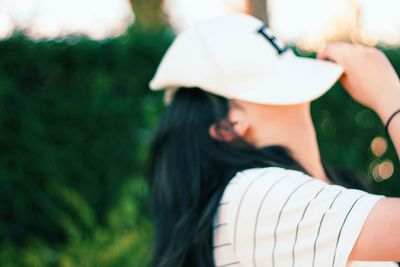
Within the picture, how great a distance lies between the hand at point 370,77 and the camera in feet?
5.00

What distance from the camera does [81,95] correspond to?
4.75 m

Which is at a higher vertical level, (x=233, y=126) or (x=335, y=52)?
(x=335, y=52)

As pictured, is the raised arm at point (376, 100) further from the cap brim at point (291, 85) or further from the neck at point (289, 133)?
the neck at point (289, 133)

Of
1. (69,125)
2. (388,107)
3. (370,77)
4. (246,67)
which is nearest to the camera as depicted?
(388,107)

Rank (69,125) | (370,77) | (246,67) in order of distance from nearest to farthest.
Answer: (370,77), (246,67), (69,125)

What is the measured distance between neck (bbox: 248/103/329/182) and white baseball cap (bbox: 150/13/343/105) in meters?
0.06

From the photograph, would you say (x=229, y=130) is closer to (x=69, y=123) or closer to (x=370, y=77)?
(x=370, y=77)

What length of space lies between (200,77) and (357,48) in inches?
16.4

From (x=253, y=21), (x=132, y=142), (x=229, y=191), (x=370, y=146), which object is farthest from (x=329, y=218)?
(x=370, y=146)

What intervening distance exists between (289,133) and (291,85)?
0.13 m

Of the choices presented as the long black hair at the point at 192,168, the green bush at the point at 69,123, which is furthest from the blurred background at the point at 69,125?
the long black hair at the point at 192,168

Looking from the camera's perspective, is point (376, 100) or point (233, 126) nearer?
point (376, 100)

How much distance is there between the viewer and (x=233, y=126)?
178 centimetres

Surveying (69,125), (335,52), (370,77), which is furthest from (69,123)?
(370,77)
